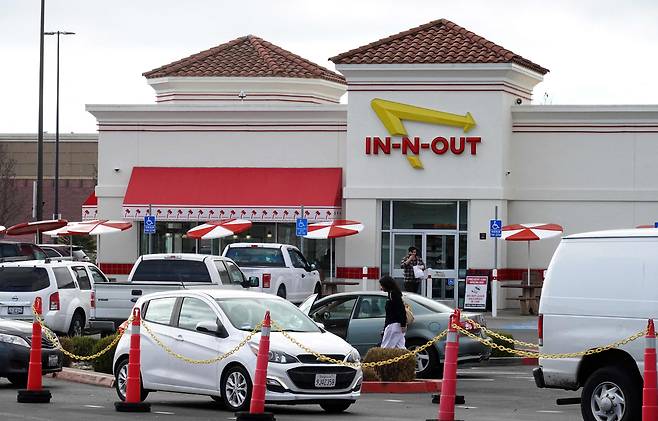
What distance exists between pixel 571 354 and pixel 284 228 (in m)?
30.0

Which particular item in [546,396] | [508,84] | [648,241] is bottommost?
[546,396]

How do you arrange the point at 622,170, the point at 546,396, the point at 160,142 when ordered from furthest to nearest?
the point at 160,142 → the point at 622,170 → the point at 546,396

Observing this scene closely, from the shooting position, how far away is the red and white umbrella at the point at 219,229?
140 ft

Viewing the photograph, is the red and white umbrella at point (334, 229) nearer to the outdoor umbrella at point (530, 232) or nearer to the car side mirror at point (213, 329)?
the outdoor umbrella at point (530, 232)

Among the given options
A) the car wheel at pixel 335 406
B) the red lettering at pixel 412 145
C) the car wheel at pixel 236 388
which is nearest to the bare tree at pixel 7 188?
the red lettering at pixel 412 145

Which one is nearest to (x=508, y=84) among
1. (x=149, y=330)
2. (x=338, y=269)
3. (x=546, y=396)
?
(x=338, y=269)

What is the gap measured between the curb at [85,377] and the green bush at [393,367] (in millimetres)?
4061

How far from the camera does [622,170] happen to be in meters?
43.7

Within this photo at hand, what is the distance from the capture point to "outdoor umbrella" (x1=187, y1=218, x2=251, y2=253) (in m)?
42.6

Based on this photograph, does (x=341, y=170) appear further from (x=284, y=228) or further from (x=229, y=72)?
(x=229, y=72)

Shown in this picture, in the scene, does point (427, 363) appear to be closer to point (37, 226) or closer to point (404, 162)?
point (404, 162)

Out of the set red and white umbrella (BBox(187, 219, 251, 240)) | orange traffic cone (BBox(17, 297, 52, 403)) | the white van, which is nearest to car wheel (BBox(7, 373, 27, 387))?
orange traffic cone (BBox(17, 297, 52, 403))

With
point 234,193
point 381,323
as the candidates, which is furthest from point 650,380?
point 234,193

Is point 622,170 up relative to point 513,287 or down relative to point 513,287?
up
